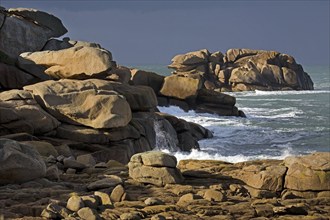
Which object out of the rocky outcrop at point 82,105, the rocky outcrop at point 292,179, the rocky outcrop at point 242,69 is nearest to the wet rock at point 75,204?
the rocky outcrop at point 292,179

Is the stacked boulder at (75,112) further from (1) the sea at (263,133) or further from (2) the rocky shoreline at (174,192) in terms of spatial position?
(1) the sea at (263,133)

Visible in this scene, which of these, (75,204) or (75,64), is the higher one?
(75,64)

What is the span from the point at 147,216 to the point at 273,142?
27312mm

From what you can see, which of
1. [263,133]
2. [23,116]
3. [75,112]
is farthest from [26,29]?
[263,133]

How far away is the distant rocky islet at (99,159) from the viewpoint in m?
11.0

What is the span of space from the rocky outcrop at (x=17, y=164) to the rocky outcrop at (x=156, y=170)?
102 inches

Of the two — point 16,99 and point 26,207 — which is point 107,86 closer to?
point 16,99

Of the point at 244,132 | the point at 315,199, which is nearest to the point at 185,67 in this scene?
the point at 244,132

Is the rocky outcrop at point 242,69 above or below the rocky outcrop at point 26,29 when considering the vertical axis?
below

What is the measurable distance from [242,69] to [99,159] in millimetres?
75005

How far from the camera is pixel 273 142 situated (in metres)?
36.1

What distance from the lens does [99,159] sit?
71.9ft

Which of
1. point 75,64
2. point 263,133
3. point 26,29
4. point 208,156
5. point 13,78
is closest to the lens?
point 13,78

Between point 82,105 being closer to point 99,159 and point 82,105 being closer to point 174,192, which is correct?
point 99,159
